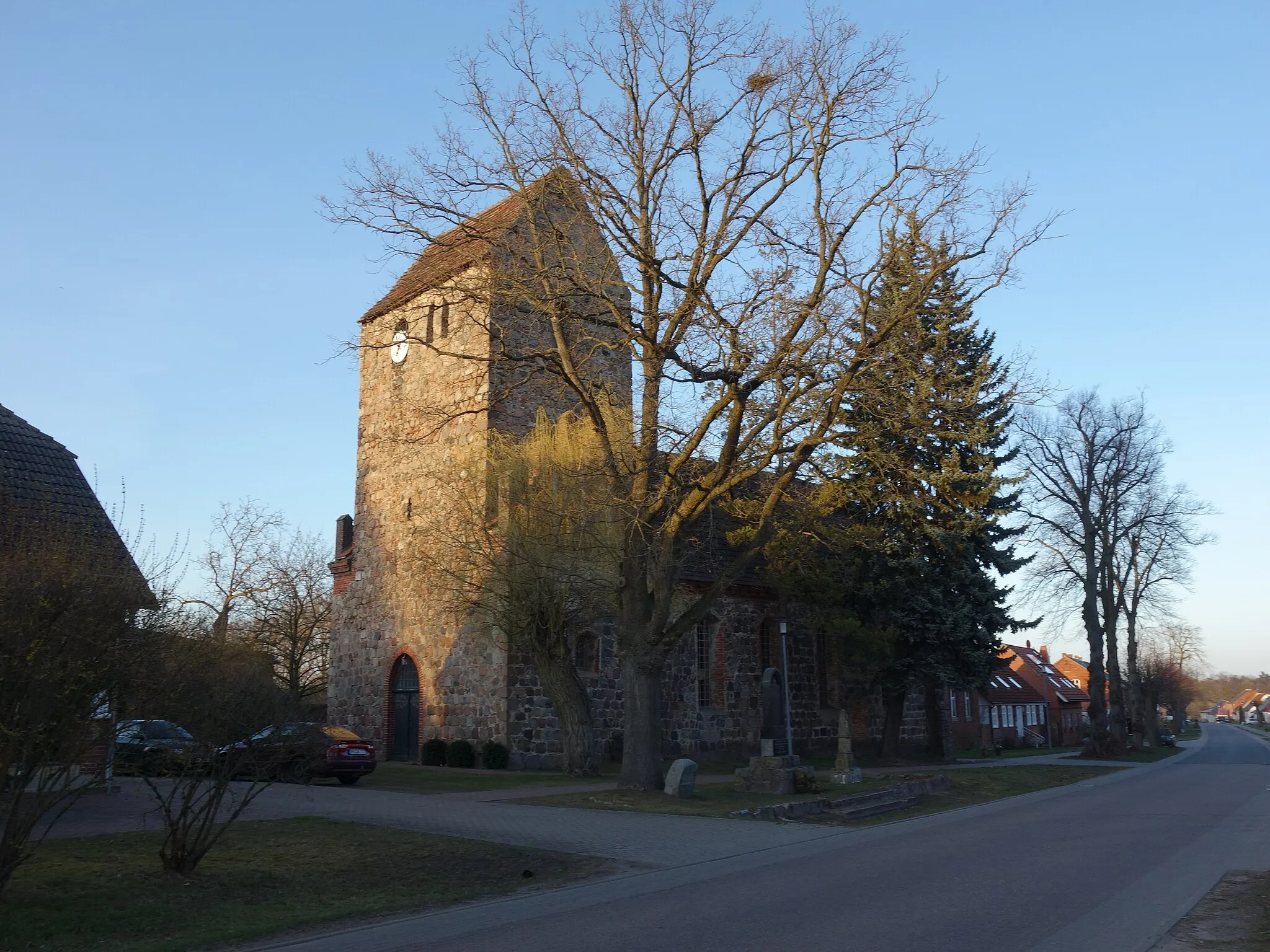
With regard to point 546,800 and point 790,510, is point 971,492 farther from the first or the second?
point 546,800

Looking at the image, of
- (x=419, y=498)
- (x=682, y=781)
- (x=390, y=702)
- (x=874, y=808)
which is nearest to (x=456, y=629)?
(x=390, y=702)

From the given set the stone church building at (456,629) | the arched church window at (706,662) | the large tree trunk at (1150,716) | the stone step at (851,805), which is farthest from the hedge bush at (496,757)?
the large tree trunk at (1150,716)

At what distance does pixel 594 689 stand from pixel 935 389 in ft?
46.5

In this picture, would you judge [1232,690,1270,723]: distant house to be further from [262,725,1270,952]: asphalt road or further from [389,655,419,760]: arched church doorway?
[262,725,1270,952]: asphalt road

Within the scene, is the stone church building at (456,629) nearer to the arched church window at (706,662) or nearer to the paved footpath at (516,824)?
the arched church window at (706,662)

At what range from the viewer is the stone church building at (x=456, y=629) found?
2661 centimetres

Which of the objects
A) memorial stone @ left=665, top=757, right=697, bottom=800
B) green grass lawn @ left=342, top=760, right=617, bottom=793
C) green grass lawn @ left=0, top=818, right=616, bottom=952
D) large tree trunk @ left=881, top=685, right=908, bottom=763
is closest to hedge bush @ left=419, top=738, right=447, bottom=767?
green grass lawn @ left=342, top=760, right=617, bottom=793

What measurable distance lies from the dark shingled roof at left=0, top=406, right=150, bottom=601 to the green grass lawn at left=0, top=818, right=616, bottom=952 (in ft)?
12.7

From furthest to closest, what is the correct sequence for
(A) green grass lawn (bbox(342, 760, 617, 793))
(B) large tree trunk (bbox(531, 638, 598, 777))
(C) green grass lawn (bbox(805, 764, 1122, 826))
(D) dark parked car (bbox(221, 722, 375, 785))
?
1. (B) large tree trunk (bbox(531, 638, 598, 777))
2. (A) green grass lawn (bbox(342, 760, 617, 793))
3. (C) green grass lawn (bbox(805, 764, 1122, 826))
4. (D) dark parked car (bbox(221, 722, 375, 785))

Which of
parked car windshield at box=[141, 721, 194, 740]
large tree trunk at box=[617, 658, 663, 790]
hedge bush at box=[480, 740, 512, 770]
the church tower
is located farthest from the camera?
the church tower

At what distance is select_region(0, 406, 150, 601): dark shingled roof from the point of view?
1385 cm

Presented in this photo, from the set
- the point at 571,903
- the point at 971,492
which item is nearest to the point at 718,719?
the point at 971,492

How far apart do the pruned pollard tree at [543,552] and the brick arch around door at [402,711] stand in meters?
6.02

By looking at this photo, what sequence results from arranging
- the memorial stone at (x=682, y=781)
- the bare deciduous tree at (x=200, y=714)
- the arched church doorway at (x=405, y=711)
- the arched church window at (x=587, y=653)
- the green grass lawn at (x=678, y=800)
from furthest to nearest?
the arched church doorway at (x=405, y=711)
the arched church window at (x=587, y=653)
the memorial stone at (x=682, y=781)
the green grass lawn at (x=678, y=800)
the bare deciduous tree at (x=200, y=714)
